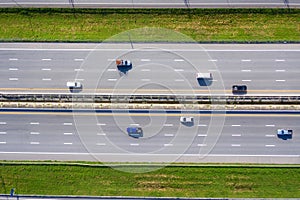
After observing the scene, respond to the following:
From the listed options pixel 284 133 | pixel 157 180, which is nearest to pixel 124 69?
pixel 157 180

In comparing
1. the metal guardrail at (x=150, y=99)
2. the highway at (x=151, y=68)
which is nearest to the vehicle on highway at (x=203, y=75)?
the highway at (x=151, y=68)

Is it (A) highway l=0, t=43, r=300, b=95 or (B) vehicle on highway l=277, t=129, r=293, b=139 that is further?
(A) highway l=0, t=43, r=300, b=95

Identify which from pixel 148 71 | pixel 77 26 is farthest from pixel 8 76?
pixel 148 71

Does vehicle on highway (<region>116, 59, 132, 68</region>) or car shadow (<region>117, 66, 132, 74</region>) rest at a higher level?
vehicle on highway (<region>116, 59, 132, 68</region>)

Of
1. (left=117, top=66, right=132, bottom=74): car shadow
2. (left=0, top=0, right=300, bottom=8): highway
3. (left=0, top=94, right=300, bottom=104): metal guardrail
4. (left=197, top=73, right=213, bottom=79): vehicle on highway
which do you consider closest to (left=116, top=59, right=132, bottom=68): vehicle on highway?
(left=117, top=66, right=132, bottom=74): car shadow

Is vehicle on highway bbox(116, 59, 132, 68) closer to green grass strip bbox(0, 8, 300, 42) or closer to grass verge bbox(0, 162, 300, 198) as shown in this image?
green grass strip bbox(0, 8, 300, 42)

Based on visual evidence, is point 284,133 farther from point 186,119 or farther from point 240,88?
point 186,119

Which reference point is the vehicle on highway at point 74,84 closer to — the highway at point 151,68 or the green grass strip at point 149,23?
the highway at point 151,68
